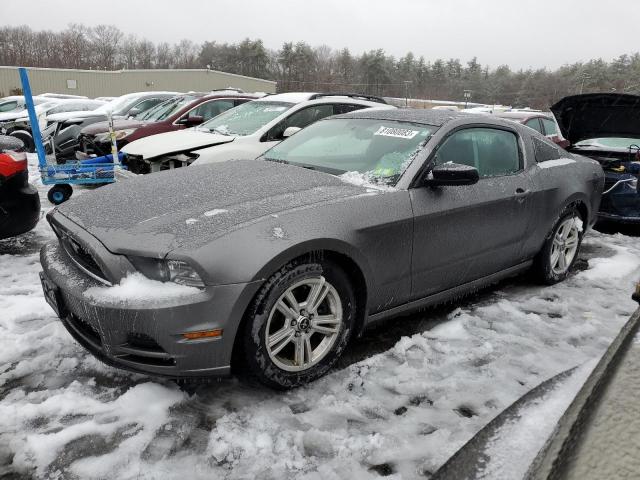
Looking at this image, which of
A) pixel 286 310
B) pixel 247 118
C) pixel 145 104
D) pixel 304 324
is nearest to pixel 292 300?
pixel 286 310

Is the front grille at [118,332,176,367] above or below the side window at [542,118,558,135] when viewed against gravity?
below

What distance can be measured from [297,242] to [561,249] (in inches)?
120

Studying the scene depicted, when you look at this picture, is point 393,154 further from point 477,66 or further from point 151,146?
point 477,66

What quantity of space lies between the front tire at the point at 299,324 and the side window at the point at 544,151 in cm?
237

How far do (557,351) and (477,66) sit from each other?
117 m

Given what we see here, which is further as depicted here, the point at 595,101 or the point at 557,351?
the point at 595,101

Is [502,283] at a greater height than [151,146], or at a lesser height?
lesser

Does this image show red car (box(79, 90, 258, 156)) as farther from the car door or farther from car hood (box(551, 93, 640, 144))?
the car door

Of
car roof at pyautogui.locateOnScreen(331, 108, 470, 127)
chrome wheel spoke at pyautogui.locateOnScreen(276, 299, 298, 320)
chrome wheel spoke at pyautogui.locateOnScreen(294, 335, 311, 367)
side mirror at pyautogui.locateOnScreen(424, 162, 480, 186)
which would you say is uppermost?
car roof at pyautogui.locateOnScreen(331, 108, 470, 127)

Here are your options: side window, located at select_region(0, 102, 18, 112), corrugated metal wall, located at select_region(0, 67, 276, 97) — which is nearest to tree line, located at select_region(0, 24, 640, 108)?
corrugated metal wall, located at select_region(0, 67, 276, 97)

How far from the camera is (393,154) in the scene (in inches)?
130

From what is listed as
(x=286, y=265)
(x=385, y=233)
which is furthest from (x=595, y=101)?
(x=286, y=265)

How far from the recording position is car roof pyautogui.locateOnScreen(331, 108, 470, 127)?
3.57m

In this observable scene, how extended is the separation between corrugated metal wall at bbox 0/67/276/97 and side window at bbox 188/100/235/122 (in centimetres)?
4045
